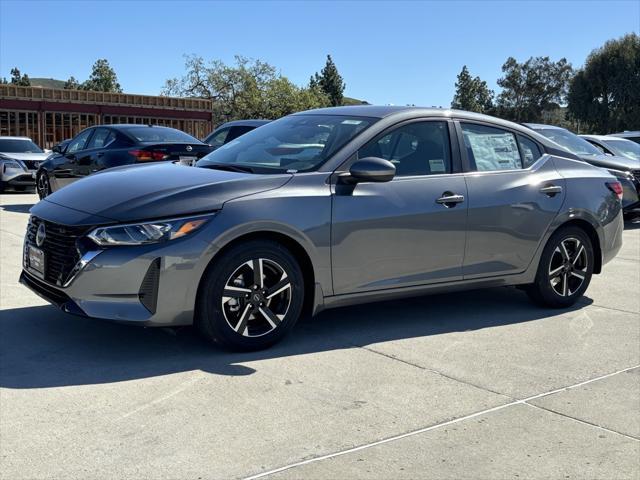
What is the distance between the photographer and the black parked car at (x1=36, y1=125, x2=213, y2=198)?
38.5 ft

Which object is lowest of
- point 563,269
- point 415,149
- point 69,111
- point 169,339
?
point 169,339

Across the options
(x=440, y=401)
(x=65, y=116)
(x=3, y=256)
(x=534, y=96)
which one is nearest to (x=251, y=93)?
(x=65, y=116)

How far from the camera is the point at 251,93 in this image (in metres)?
70.1

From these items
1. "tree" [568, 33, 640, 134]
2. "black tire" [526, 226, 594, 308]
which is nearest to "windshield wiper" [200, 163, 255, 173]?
"black tire" [526, 226, 594, 308]

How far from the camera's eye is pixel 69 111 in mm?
46438

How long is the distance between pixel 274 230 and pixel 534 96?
10266 centimetres

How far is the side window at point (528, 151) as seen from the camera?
20.9 ft

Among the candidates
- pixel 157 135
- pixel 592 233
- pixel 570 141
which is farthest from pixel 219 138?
pixel 592 233

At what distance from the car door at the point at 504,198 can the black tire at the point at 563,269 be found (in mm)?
218

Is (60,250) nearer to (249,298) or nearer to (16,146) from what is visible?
(249,298)

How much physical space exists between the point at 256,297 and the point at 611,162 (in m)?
9.77

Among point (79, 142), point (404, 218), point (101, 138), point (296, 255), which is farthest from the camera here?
point (79, 142)

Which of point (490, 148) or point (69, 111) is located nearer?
point (490, 148)

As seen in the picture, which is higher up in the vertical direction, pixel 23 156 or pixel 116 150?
pixel 23 156
